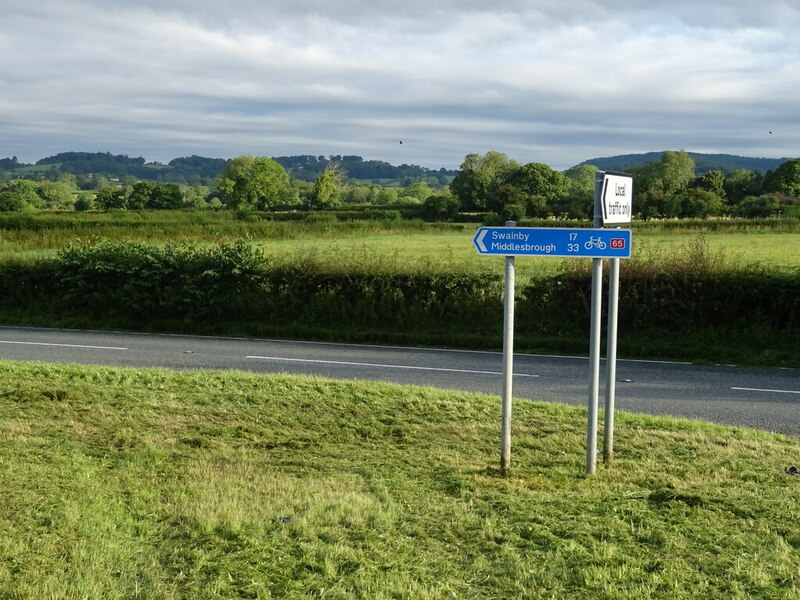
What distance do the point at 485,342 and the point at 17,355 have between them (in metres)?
8.82

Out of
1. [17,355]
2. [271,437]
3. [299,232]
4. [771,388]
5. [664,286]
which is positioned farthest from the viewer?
[299,232]

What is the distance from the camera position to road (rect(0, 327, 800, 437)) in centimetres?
1060

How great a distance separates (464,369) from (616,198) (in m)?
7.26

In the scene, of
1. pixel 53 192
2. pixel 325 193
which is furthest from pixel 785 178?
pixel 53 192

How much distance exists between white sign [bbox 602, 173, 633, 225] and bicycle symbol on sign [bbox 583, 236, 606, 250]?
0.96 feet

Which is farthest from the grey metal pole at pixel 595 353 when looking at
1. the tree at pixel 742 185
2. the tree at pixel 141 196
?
the tree at pixel 141 196

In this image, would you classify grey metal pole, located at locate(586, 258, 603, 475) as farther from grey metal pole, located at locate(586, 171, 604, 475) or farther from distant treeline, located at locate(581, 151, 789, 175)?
distant treeline, located at locate(581, 151, 789, 175)

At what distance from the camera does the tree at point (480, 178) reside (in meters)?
50.5

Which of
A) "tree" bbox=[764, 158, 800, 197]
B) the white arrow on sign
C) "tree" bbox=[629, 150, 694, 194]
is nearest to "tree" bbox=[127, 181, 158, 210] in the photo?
"tree" bbox=[629, 150, 694, 194]

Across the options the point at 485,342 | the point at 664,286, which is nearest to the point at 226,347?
the point at 485,342

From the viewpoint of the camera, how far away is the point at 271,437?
7.45 m

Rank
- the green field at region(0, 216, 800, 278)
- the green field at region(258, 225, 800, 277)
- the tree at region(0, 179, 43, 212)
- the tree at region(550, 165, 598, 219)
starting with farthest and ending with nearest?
the tree at region(0, 179, 43, 212) → the tree at region(550, 165, 598, 219) → the green field at region(0, 216, 800, 278) → the green field at region(258, 225, 800, 277)

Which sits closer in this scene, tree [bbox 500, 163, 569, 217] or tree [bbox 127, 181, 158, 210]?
tree [bbox 500, 163, 569, 217]

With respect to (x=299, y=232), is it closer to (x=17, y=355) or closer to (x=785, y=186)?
(x=17, y=355)
